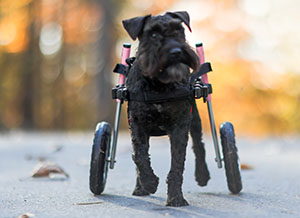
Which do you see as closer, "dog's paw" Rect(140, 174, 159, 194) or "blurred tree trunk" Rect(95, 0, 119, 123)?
"dog's paw" Rect(140, 174, 159, 194)

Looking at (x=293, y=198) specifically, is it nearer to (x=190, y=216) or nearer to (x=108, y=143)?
(x=190, y=216)

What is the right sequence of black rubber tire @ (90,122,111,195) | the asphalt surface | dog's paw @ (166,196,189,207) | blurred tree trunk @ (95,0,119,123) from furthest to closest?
1. blurred tree trunk @ (95,0,119,123)
2. black rubber tire @ (90,122,111,195)
3. dog's paw @ (166,196,189,207)
4. the asphalt surface

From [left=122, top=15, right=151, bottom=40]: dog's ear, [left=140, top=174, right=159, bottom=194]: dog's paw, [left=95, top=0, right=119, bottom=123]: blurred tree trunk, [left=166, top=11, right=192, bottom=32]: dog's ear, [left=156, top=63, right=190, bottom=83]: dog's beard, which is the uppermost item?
[left=95, top=0, right=119, bottom=123]: blurred tree trunk

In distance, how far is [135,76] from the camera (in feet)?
15.1

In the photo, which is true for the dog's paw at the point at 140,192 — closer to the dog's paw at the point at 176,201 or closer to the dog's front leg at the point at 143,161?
the dog's front leg at the point at 143,161

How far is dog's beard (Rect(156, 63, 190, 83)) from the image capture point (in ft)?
13.6

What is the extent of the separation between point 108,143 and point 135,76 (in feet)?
3.17

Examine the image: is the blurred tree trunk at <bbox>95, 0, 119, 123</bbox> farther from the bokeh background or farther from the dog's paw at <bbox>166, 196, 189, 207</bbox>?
the dog's paw at <bbox>166, 196, 189, 207</bbox>

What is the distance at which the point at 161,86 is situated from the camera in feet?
14.7

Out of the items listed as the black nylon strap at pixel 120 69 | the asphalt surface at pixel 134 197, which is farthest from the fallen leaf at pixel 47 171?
the black nylon strap at pixel 120 69

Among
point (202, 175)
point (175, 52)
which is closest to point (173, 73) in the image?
point (175, 52)

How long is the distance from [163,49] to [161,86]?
0.43 meters

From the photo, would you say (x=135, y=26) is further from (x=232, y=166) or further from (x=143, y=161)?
(x=232, y=166)

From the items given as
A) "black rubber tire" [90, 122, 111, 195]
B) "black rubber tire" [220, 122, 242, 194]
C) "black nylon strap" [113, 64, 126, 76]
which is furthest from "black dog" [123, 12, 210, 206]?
"black rubber tire" [220, 122, 242, 194]
